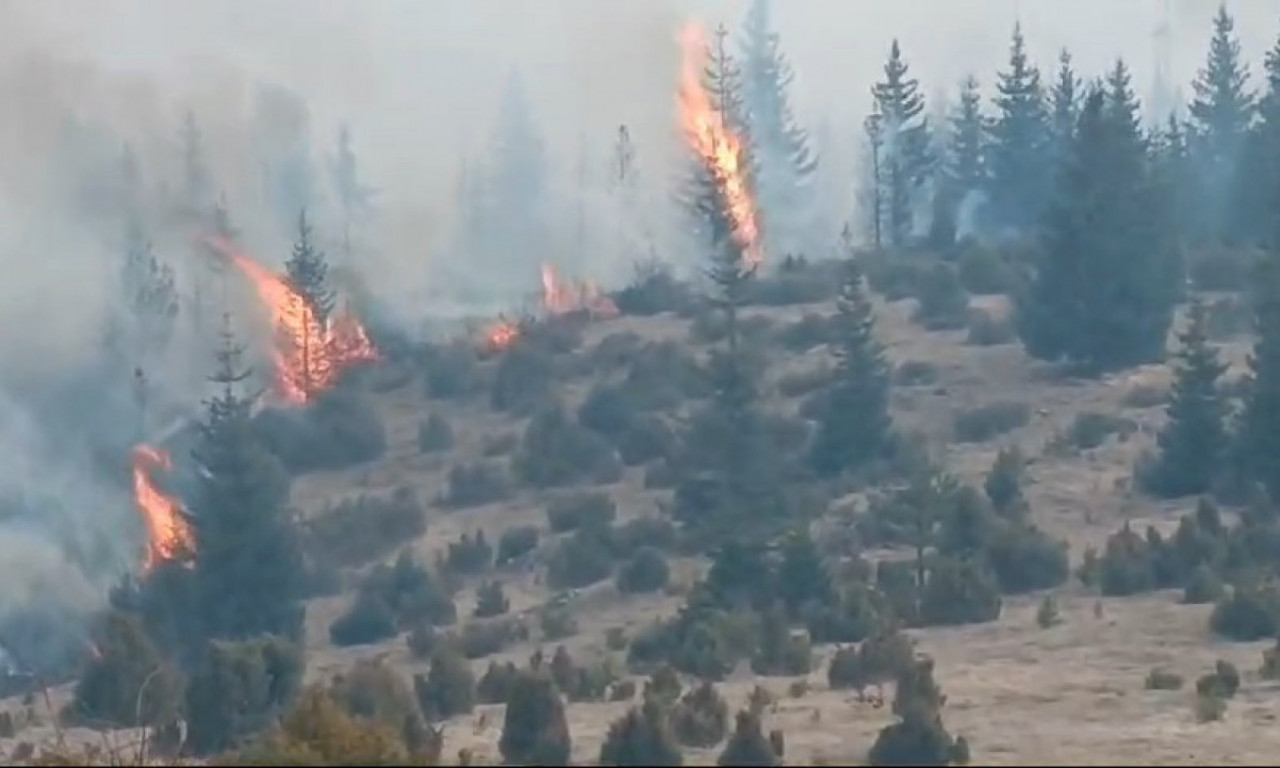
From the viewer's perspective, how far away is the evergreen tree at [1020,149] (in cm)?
9019

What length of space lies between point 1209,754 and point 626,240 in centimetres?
8353

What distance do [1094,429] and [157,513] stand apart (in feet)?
80.2

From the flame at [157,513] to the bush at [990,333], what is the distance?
938 inches

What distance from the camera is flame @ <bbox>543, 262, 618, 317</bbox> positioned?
3260 inches

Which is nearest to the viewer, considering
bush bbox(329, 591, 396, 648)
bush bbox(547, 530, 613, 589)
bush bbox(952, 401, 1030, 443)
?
bush bbox(329, 591, 396, 648)

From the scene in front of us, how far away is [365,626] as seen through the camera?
48125 millimetres

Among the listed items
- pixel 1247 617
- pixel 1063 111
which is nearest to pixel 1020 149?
pixel 1063 111

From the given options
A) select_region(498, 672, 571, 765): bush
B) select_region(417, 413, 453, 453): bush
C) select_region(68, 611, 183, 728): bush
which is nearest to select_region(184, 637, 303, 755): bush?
select_region(68, 611, 183, 728): bush

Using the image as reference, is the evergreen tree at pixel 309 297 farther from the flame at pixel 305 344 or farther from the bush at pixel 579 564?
the bush at pixel 579 564

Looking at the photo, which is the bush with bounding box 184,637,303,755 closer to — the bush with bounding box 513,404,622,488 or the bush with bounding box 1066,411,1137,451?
the bush with bounding box 513,404,622,488

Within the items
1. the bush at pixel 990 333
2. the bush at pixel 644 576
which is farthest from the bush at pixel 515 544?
the bush at pixel 990 333

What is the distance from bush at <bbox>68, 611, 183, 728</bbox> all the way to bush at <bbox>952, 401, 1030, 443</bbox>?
24.4 m

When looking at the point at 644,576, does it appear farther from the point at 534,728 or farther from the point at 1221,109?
the point at 1221,109

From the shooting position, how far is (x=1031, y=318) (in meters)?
66.6
